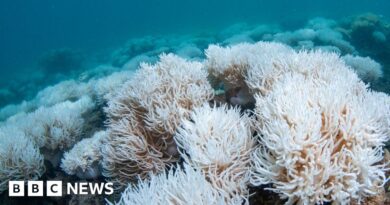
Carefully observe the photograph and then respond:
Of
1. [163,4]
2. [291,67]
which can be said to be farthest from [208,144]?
[163,4]

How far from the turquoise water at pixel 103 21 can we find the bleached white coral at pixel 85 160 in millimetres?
21469

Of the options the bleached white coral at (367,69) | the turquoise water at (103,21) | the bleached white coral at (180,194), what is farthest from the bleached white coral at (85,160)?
the turquoise water at (103,21)

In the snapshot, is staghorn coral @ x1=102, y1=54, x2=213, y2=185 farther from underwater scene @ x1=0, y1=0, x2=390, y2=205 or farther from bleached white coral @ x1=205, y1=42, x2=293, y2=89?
bleached white coral @ x1=205, y1=42, x2=293, y2=89

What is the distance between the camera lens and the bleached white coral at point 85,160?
13.8ft

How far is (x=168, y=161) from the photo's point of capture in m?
3.29

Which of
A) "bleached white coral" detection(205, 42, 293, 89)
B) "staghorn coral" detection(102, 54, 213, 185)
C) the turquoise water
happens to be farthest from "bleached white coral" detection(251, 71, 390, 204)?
the turquoise water

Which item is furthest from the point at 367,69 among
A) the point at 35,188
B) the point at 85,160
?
the point at 35,188

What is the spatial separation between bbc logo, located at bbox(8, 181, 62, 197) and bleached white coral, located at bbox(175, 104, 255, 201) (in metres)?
2.75

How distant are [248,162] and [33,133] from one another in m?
3.84

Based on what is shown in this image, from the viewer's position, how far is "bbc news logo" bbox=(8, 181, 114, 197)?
4180 mm

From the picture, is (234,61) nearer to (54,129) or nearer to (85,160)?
(85,160)

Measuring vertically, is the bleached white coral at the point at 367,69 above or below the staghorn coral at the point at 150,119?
above

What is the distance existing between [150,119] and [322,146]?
1764 mm

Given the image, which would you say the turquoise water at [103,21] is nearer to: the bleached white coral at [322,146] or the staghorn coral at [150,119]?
the staghorn coral at [150,119]
